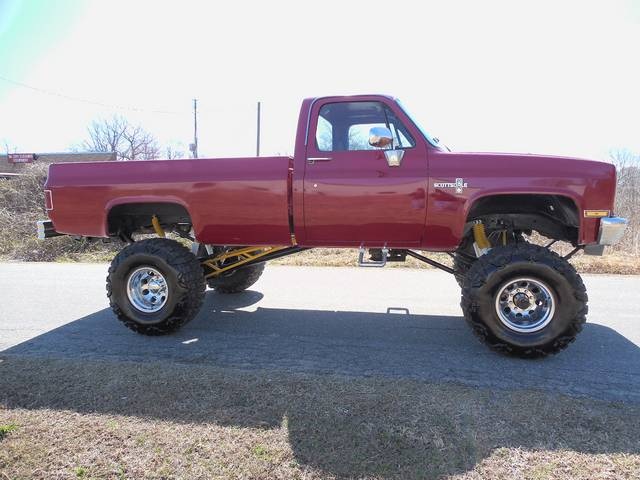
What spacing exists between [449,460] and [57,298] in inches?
230

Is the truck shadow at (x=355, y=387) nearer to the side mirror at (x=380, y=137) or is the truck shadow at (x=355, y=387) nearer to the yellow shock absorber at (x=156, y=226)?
the yellow shock absorber at (x=156, y=226)

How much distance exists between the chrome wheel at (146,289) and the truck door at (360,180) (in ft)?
5.51

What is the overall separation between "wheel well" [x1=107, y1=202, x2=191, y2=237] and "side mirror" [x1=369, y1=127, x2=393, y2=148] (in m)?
2.20

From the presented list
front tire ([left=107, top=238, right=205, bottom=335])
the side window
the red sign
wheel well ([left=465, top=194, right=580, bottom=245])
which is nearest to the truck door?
the side window

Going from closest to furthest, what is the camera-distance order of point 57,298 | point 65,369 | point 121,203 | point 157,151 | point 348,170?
point 65,369, point 348,170, point 121,203, point 57,298, point 157,151

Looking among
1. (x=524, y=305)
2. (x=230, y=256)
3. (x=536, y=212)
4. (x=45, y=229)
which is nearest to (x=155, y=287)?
(x=230, y=256)

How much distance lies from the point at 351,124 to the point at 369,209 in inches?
37.7

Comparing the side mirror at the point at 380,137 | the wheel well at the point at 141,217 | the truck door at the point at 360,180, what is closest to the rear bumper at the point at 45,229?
the wheel well at the point at 141,217

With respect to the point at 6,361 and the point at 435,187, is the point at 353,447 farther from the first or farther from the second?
the point at 6,361

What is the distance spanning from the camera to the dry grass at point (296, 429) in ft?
7.28

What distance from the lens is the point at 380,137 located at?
380 centimetres

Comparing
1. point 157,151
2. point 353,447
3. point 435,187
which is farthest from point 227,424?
point 157,151

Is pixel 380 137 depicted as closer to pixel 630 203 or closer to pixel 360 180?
pixel 360 180

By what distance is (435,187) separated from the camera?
154 inches
